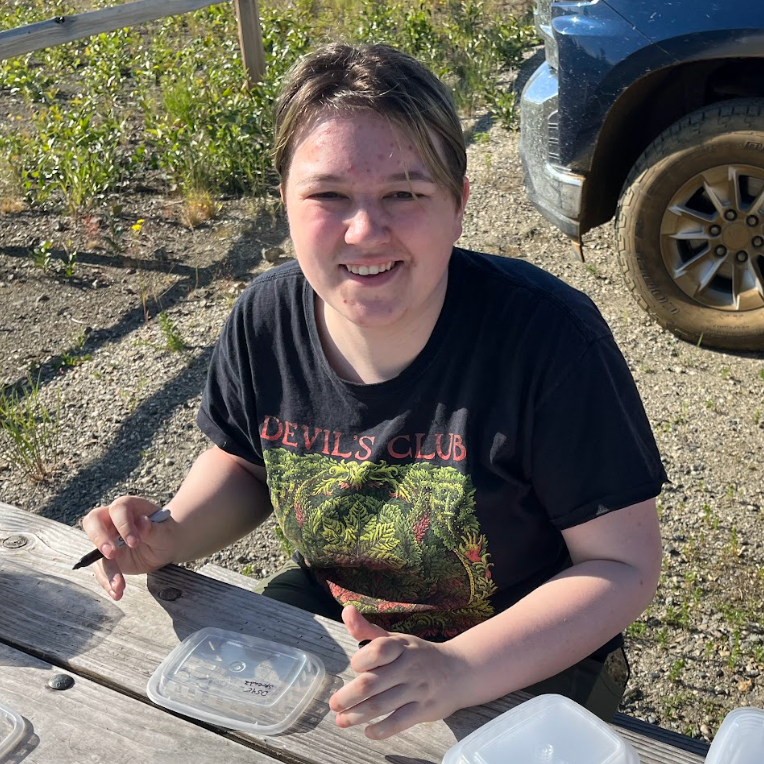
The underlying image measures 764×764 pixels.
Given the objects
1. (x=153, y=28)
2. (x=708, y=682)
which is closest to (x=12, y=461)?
(x=708, y=682)

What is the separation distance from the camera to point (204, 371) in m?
4.07

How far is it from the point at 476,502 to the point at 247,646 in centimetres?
41

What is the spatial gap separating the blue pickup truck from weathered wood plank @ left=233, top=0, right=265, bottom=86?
3042 millimetres

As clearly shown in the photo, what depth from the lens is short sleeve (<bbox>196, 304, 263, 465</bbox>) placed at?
176 centimetres

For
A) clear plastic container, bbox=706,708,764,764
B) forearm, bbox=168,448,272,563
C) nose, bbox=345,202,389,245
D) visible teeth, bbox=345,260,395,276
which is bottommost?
forearm, bbox=168,448,272,563

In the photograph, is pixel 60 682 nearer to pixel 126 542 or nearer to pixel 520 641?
pixel 126 542

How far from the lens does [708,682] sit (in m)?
2.54

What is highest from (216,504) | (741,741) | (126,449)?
(741,741)

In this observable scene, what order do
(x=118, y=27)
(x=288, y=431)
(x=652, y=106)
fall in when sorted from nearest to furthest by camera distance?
(x=288, y=431) < (x=652, y=106) < (x=118, y=27)

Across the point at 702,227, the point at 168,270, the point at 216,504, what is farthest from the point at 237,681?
the point at 168,270

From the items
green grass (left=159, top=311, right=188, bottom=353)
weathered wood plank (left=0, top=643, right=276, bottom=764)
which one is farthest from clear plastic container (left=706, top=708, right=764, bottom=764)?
green grass (left=159, top=311, right=188, bottom=353)

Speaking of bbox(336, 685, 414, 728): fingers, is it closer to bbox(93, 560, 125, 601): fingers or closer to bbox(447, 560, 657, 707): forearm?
bbox(447, 560, 657, 707): forearm

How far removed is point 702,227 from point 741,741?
9.28ft

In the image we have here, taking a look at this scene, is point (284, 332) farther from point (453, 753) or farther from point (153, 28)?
point (153, 28)
